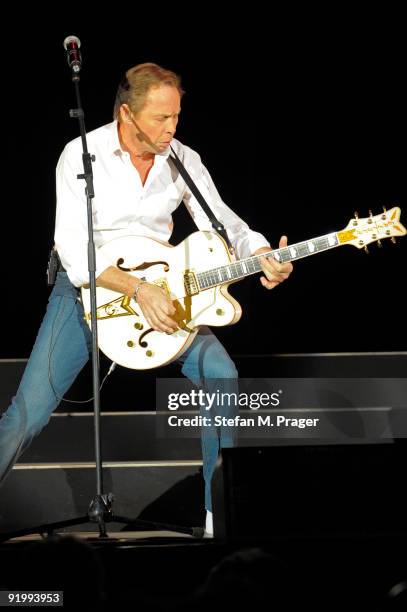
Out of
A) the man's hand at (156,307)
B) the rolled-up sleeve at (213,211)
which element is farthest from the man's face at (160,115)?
the man's hand at (156,307)

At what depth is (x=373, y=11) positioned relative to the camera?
16.9ft

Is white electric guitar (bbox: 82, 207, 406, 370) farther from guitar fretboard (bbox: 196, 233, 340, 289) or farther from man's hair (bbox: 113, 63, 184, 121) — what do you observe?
man's hair (bbox: 113, 63, 184, 121)

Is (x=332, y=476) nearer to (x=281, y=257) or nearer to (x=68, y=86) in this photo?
(x=281, y=257)

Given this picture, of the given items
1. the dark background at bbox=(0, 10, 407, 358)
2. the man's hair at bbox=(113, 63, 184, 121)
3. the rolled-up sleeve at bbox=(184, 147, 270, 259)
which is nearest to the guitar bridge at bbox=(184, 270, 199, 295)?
the rolled-up sleeve at bbox=(184, 147, 270, 259)

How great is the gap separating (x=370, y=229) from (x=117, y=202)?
1.09 meters

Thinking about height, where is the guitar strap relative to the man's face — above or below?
below

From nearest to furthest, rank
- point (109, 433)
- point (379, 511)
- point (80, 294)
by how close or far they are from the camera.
Answer: 1. point (379, 511)
2. point (80, 294)
3. point (109, 433)

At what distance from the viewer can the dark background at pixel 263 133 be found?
491 cm

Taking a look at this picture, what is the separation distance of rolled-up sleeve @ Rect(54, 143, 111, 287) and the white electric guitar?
0.11m

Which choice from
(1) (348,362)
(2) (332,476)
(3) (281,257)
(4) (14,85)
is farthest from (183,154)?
(2) (332,476)

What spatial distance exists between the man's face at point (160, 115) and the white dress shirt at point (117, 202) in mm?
152

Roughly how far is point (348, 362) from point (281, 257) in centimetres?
119

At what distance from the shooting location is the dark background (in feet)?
16.1

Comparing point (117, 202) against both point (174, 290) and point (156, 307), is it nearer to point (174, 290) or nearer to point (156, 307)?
point (174, 290)
